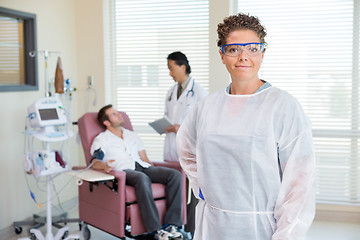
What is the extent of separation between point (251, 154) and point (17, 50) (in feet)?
9.83

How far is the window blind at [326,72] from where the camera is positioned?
13.4 feet

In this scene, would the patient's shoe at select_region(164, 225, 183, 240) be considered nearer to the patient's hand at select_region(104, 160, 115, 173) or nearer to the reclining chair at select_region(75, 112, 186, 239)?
the reclining chair at select_region(75, 112, 186, 239)

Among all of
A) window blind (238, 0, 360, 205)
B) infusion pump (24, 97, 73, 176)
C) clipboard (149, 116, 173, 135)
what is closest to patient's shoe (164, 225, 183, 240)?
clipboard (149, 116, 173, 135)

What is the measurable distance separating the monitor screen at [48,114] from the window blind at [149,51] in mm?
1274

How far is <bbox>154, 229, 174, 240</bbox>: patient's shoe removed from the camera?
3.29m

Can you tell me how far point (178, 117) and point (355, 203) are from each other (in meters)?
1.80

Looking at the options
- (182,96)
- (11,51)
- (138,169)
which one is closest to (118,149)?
(138,169)

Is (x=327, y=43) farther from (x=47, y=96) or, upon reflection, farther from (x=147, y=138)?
(x=47, y=96)

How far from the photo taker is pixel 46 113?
3463 millimetres

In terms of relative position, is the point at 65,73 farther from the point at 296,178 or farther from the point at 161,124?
the point at 296,178

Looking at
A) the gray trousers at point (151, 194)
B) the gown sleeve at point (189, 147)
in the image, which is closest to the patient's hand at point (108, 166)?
the gray trousers at point (151, 194)

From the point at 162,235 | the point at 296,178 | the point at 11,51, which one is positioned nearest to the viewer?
the point at 296,178

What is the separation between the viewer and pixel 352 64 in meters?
4.09

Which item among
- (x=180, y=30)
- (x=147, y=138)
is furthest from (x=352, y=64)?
(x=147, y=138)
